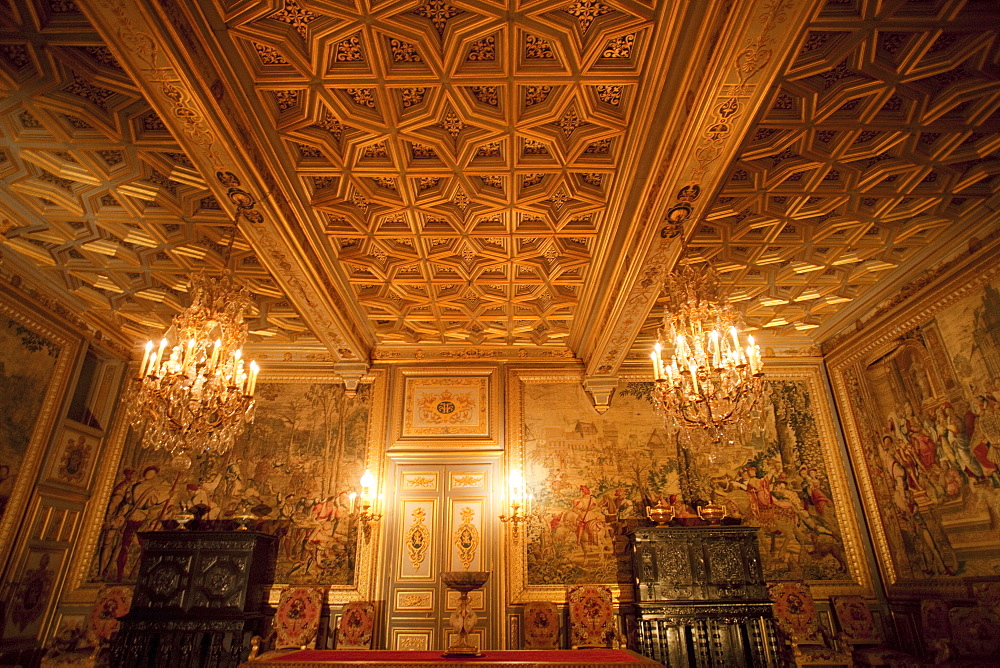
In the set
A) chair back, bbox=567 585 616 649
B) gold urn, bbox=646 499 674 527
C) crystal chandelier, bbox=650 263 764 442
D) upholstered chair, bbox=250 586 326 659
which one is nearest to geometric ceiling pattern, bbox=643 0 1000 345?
crystal chandelier, bbox=650 263 764 442

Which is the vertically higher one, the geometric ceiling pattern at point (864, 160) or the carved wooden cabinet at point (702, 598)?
the geometric ceiling pattern at point (864, 160)

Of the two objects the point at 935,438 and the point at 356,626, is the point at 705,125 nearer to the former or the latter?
the point at 935,438

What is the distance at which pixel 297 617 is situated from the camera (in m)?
7.34

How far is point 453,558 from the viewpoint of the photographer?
8141 mm

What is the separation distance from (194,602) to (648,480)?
6.55 m

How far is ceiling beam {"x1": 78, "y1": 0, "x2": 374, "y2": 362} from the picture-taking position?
11.4 feet

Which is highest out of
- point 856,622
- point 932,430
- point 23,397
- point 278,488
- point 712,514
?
point 23,397

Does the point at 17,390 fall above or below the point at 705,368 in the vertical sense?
above

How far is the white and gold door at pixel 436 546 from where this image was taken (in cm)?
774

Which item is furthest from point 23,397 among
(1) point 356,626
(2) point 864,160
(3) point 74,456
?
(2) point 864,160

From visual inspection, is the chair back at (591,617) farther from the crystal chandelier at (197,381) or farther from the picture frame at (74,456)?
the picture frame at (74,456)

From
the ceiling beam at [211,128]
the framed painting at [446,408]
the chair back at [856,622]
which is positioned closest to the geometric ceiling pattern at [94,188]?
the ceiling beam at [211,128]

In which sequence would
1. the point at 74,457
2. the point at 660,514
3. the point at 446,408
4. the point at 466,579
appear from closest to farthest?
the point at 466,579, the point at 660,514, the point at 74,457, the point at 446,408

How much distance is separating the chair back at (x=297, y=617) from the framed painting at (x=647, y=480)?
2.76 metres
